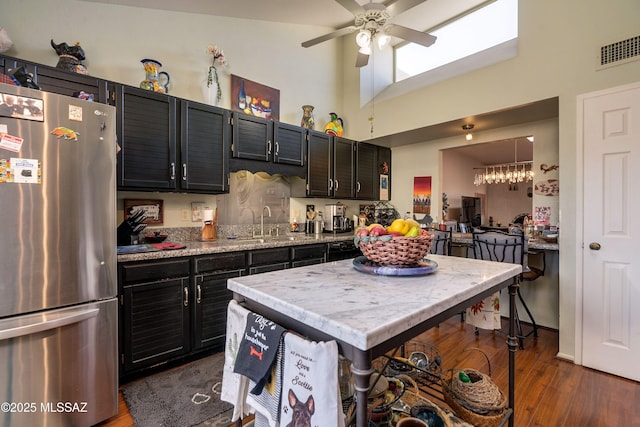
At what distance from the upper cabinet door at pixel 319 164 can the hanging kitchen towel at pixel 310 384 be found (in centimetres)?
289

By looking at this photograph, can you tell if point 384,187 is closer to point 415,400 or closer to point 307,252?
point 307,252

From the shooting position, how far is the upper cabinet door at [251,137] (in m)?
2.96

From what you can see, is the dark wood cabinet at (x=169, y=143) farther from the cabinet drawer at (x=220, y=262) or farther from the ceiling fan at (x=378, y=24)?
the ceiling fan at (x=378, y=24)

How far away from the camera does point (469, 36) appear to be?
11.8 feet

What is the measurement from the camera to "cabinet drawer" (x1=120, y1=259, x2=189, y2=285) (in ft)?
6.72

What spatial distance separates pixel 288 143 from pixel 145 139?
1489mm

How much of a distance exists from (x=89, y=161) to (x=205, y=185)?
1095 millimetres

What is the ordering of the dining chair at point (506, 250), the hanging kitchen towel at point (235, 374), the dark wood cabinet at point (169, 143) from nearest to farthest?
1. the hanging kitchen towel at point (235, 374)
2. the dark wood cabinet at point (169, 143)
3. the dining chair at point (506, 250)

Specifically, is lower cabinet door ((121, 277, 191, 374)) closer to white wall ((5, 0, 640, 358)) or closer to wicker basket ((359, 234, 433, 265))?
wicker basket ((359, 234, 433, 265))

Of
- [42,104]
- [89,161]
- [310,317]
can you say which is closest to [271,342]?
[310,317]

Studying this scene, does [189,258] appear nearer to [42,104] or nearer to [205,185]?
[205,185]

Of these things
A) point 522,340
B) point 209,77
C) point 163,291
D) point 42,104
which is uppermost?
point 209,77

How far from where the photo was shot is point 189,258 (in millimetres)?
2361

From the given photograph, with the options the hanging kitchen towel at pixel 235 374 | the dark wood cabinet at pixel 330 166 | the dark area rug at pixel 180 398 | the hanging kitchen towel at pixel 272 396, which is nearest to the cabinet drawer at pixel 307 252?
the dark wood cabinet at pixel 330 166
